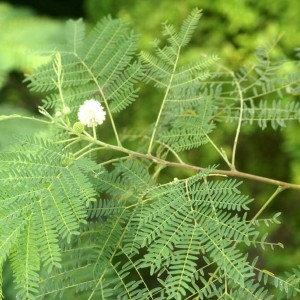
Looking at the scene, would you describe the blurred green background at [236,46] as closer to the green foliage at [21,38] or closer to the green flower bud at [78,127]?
the green foliage at [21,38]

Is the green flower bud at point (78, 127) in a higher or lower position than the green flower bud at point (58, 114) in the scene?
lower


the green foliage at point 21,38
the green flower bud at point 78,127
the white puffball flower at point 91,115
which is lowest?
the green flower bud at point 78,127

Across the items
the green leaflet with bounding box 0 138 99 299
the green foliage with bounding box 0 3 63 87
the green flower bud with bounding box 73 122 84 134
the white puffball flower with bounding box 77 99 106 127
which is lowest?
the green leaflet with bounding box 0 138 99 299

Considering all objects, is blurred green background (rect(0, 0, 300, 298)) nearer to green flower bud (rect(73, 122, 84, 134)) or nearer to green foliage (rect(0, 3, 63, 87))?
green foliage (rect(0, 3, 63, 87))

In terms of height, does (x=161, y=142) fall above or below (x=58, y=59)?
below

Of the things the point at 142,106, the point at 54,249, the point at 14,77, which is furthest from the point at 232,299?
the point at 14,77

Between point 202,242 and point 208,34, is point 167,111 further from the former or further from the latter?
point 208,34

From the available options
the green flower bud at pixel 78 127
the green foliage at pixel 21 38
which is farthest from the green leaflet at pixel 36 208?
the green foliage at pixel 21 38

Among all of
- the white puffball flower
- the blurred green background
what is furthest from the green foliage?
the white puffball flower
